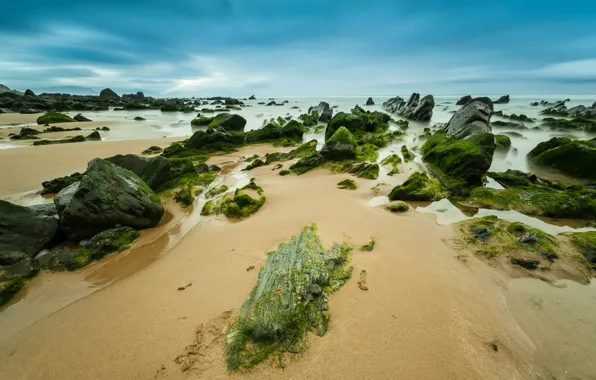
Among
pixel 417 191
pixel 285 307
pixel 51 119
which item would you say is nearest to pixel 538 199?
pixel 417 191

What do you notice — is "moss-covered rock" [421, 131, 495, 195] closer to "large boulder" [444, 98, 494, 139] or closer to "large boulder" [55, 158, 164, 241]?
"large boulder" [444, 98, 494, 139]

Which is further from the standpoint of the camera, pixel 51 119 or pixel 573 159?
pixel 51 119

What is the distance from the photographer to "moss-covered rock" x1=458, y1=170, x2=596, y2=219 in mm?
7348

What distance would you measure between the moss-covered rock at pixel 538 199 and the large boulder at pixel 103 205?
9.74 metres

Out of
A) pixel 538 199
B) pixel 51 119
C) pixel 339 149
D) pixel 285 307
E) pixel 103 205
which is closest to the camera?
pixel 285 307

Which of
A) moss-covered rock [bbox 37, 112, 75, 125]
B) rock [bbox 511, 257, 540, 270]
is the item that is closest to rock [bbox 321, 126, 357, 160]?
rock [bbox 511, 257, 540, 270]

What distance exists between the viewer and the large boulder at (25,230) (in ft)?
18.8

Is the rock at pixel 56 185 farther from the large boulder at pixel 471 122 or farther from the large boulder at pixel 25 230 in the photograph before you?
the large boulder at pixel 471 122

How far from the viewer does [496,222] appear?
6.86m

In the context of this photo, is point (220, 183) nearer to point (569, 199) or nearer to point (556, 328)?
point (556, 328)

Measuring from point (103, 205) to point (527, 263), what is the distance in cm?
949

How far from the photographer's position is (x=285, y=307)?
3656 mm

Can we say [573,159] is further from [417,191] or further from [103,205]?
[103,205]

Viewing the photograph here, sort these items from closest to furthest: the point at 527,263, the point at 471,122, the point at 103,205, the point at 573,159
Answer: the point at 527,263
the point at 103,205
the point at 573,159
the point at 471,122
